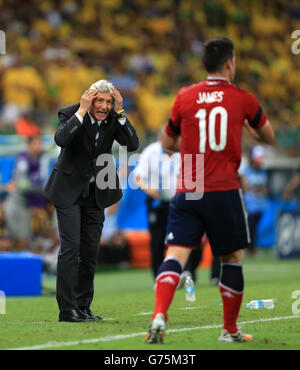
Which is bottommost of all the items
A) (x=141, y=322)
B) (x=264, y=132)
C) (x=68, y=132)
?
(x=141, y=322)

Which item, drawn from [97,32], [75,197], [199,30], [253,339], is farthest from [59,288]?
[199,30]

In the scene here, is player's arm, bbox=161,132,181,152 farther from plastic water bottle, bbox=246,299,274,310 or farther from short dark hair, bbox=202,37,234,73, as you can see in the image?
plastic water bottle, bbox=246,299,274,310

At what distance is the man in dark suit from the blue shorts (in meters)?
1.66

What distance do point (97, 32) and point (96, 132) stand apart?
1695 centimetres

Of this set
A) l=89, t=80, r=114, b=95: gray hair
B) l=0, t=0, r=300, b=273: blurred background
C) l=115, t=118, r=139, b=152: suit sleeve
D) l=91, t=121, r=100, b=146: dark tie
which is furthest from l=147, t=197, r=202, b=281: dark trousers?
l=89, t=80, r=114, b=95: gray hair

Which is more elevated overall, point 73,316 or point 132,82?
point 132,82

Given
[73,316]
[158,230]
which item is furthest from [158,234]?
[73,316]

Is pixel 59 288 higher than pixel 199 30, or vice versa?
pixel 199 30

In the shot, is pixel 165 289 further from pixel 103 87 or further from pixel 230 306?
pixel 103 87

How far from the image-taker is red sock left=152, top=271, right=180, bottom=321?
219 inches

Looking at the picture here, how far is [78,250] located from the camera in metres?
7.31

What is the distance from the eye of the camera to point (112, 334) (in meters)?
6.28

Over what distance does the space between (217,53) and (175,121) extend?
0.55 m
